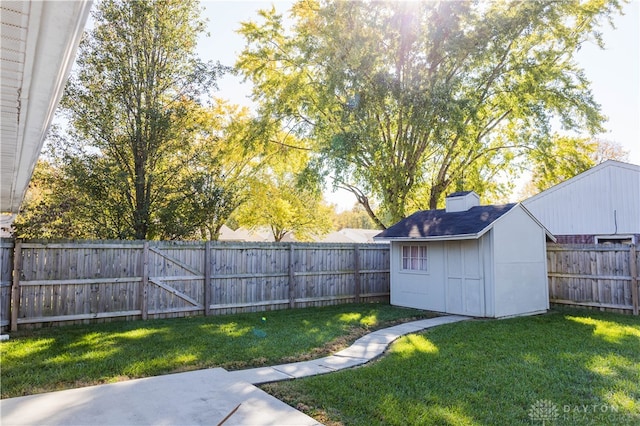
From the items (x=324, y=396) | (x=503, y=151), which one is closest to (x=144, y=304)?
(x=324, y=396)

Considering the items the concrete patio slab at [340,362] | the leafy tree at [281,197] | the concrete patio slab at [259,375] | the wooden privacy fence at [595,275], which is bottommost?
the concrete patio slab at [340,362]

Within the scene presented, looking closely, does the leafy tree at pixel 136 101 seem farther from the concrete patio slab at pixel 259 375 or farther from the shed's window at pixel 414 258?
the concrete patio slab at pixel 259 375

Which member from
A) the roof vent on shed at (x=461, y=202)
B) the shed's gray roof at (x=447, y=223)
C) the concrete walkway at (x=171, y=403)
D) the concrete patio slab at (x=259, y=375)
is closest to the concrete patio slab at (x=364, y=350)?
the concrete walkway at (x=171, y=403)

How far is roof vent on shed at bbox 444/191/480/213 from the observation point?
11.4 m

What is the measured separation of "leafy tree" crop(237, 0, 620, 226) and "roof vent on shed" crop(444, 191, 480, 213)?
3.32m

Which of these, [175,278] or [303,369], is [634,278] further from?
[175,278]

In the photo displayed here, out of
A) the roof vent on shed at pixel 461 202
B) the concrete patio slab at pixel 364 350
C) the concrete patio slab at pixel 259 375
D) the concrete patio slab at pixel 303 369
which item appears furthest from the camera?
the roof vent on shed at pixel 461 202

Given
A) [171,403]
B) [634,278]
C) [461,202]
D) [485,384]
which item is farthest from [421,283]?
[171,403]

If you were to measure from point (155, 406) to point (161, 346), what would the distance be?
2.59 meters

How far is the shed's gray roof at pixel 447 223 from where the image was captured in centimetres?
980

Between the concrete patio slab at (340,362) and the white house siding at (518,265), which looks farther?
the white house siding at (518,265)

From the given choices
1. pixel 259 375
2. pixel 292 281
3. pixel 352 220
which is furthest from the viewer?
pixel 352 220

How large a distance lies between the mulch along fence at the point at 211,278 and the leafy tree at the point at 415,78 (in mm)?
4828

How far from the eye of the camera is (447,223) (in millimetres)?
10750
